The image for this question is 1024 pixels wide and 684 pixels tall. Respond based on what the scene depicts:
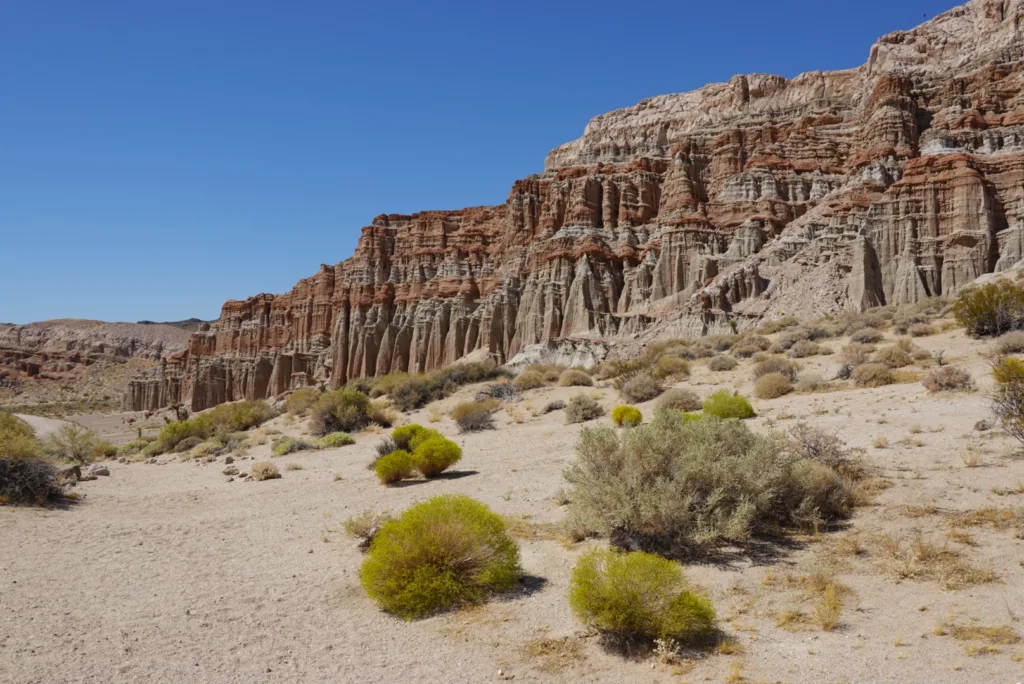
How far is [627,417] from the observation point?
50.8 feet

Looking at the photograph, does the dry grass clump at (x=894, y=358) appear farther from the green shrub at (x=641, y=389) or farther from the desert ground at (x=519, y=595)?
the green shrub at (x=641, y=389)

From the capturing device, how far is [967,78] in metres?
54.8

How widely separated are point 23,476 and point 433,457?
25.0 feet

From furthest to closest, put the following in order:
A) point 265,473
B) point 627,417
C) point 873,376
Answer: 1. point 873,376
2. point 627,417
3. point 265,473

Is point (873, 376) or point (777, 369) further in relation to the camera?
point (777, 369)

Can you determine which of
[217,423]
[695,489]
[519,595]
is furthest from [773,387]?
[217,423]

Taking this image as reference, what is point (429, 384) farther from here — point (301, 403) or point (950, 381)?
point (950, 381)

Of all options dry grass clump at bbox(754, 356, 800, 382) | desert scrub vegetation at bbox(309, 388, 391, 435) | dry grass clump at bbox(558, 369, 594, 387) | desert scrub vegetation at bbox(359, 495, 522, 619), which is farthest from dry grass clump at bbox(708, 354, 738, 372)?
desert scrub vegetation at bbox(359, 495, 522, 619)

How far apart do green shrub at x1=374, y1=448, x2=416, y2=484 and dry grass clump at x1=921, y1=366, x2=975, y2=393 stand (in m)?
11.4

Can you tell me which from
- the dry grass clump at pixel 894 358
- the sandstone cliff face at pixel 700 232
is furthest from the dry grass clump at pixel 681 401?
the sandstone cliff face at pixel 700 232

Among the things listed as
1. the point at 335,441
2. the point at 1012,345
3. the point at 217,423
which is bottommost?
the point at 217,423

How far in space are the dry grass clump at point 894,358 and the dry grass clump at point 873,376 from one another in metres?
1.15

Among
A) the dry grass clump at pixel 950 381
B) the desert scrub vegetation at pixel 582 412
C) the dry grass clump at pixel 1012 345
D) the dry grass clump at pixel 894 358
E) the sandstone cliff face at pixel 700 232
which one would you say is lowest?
the desert scrub vegetation at pixel 582 412

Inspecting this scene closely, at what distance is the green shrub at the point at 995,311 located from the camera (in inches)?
768
